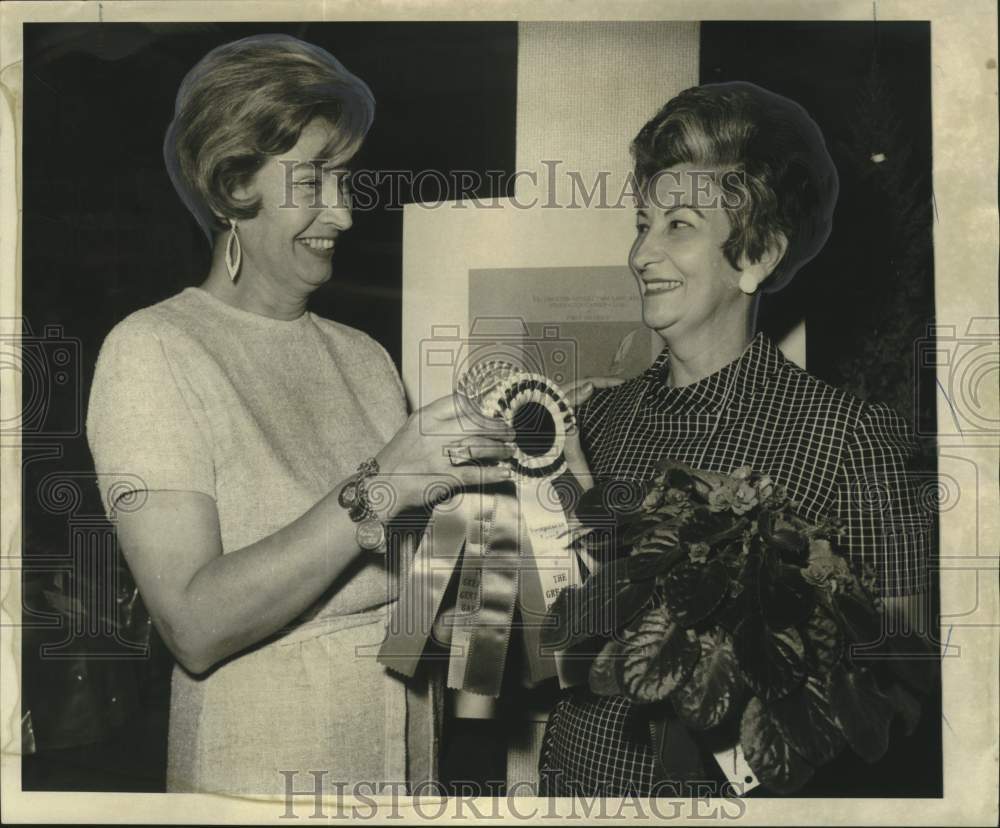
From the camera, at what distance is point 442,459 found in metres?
1.52

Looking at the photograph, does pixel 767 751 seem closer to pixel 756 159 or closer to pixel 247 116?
pixel 756 159

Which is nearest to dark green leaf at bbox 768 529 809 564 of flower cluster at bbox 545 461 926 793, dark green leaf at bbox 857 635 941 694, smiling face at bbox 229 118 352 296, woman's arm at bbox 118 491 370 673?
flower cluster at bbox 545 461 926 793

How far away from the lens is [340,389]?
1.53 metres

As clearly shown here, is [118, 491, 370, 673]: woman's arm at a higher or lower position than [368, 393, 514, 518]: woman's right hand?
lower

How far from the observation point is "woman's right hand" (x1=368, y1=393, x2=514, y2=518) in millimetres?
1511

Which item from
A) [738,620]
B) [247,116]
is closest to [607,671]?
[738,620]

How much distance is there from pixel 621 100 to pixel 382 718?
913mm

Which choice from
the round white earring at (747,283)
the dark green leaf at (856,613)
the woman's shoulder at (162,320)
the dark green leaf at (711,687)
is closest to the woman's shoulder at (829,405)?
the round white earring at (747,283)

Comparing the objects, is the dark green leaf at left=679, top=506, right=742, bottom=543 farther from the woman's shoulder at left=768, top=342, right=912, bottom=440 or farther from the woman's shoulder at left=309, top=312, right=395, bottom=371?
the woman's shoulder at left=309, top=312, right=395, bottom=371

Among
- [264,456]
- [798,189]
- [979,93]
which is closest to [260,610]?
[264,456]

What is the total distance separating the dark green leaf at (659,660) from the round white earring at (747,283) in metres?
0.44

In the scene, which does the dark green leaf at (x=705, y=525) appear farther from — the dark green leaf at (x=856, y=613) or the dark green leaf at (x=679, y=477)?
the dark green leaf at (x=856, y=613)

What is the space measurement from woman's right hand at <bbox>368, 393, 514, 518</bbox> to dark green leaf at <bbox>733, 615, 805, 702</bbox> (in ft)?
1.23

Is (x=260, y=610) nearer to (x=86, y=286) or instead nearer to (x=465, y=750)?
(x=465, y=750)
